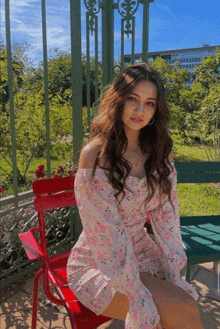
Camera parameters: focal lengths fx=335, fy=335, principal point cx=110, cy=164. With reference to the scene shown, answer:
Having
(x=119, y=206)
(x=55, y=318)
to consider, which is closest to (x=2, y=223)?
(x=55, y=318)

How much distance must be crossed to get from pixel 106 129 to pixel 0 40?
132 inches

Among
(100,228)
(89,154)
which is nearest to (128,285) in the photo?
(100,228)

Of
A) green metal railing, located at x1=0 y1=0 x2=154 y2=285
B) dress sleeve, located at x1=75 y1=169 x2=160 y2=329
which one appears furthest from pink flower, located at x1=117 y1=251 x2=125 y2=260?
green metal railing, located at x1=0 y1=0 x2=154 y2=285

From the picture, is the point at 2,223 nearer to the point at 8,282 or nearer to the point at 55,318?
the point at 8,282

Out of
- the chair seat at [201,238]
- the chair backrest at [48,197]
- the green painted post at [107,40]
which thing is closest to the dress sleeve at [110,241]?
the chair backrest at [48,197]

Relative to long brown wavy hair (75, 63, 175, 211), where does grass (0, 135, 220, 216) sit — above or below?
below

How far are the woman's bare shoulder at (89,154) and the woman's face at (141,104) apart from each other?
0.20 m

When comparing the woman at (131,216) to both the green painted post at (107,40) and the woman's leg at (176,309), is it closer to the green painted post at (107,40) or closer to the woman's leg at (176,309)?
the woman's leg at (176,309)

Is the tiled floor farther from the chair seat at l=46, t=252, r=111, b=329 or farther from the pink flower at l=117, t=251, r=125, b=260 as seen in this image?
the pink flower at l=117, t=251, r=125, b=260

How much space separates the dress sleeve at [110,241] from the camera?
4.73ft

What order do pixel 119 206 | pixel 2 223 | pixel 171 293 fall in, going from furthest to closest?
pixel 2 223 < pixel 119 206 < pixel 171 293

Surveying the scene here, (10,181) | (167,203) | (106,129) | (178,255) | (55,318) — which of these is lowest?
(55,318)

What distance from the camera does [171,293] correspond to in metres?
1.47

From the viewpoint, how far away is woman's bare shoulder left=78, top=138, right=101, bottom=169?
166cm
